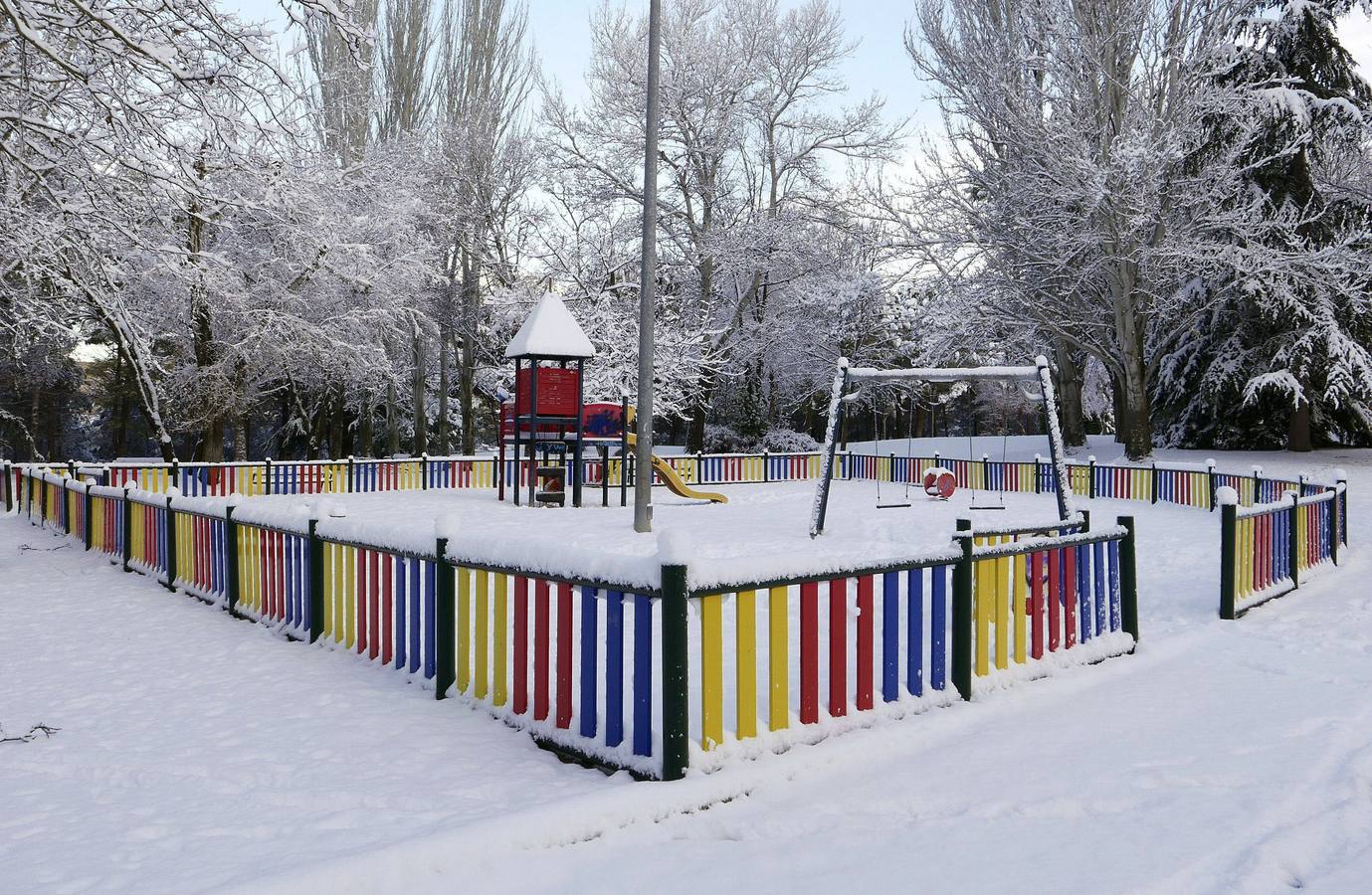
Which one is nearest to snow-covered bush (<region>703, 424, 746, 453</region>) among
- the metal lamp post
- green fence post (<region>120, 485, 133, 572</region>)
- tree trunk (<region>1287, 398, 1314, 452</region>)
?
tree trunk (<region>1287, 398, 1314, 452</region>)

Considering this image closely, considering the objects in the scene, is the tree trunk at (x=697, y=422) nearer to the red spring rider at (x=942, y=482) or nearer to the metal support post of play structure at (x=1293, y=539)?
the red spring rider at (x=942, y=482)

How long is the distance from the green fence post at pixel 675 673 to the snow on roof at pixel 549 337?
15.6 m

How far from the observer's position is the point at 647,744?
164 inches

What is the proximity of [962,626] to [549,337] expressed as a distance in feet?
49.0

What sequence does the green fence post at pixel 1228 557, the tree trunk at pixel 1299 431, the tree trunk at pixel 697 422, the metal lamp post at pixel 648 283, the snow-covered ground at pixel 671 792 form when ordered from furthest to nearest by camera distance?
the tree trunk at pixel 697 422 → the tree trunk at pixel 1299 431 → the metal lamp post at pixel 648 283 → the green fence post at pixel 1228 557 → the snow-covered ground at pixel 671 792

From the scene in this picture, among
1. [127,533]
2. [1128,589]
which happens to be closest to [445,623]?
[1128,589]

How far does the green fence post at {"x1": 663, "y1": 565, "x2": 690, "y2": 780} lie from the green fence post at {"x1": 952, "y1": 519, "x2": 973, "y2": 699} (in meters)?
2.11

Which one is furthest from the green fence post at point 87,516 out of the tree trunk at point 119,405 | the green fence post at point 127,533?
the tree trunk at point 119,405

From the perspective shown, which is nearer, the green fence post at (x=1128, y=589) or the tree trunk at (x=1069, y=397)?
the green fence post at (x=1128, y=589)

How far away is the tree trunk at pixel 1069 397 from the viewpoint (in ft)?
101

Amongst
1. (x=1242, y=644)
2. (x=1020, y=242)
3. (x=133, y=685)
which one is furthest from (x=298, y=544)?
(x=1020, y=242)

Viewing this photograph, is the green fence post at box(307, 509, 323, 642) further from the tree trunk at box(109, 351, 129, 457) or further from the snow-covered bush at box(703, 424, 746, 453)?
the tree trunk at box(109, 351, 129, 457)

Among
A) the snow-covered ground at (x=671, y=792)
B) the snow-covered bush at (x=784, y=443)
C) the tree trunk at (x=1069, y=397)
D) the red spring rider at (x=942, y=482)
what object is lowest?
the snow-covered ground at (x=671, y=792)

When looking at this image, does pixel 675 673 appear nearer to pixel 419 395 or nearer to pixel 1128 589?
pixel 1128 589
